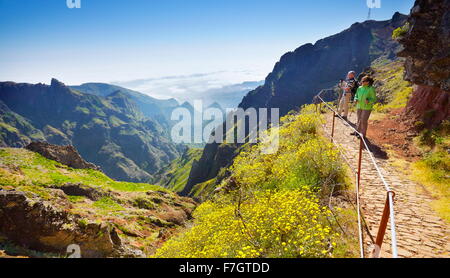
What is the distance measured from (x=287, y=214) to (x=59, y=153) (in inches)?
1559

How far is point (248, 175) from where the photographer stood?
50.5 feet

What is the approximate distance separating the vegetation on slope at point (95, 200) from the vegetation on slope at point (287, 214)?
852 centimetres

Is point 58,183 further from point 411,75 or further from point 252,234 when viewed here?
point 411,75

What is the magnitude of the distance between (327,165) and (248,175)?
231 inches

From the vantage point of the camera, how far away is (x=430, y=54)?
13.3 meters

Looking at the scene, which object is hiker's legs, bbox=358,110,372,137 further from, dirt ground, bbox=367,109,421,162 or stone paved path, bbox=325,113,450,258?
stone paved path, bbox=325,113,450,258

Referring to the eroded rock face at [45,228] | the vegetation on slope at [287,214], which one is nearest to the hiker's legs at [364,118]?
the vegetation on slope at [287,214]

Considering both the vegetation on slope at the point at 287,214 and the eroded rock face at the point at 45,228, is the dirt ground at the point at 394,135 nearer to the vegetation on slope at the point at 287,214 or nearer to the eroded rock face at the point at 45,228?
the vegetation on slope at the point at 287,214

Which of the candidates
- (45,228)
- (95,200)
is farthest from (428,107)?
(95,200)

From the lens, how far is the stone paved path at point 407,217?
241 inches

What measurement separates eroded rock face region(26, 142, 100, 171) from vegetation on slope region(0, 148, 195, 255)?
4.78 ft

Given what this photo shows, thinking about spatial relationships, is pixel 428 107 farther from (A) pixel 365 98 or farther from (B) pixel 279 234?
(B) pixel 279 234

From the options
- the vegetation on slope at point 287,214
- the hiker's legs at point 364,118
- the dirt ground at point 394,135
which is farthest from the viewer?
the hiker's legs at point 364,118
